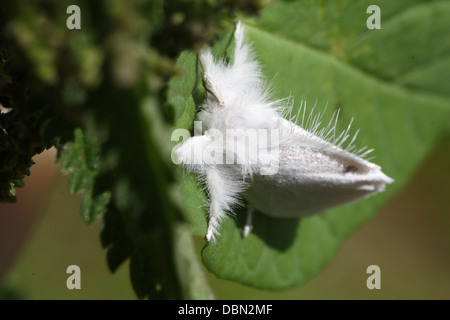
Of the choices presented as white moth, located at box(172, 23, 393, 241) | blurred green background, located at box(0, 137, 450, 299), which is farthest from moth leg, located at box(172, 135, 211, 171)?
blurred green background, located at box(0, 137, 450, 299)

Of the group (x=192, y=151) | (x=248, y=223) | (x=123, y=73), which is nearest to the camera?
(x=123, y=73)

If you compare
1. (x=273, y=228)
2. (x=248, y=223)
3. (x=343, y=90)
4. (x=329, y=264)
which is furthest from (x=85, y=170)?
(x=329, y=264)

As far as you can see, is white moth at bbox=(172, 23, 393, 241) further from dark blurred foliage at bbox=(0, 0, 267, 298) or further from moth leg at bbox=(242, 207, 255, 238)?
dark blurred foliage at bbox=(0, 0, 267, 298)

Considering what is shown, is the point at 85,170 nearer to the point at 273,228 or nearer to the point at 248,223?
the point at 248,223

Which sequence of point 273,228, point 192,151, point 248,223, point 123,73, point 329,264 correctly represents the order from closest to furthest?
point 123,73, point 192,151, point 248,223, point 273,228, point 329,264

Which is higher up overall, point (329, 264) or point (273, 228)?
point (329, 264)
